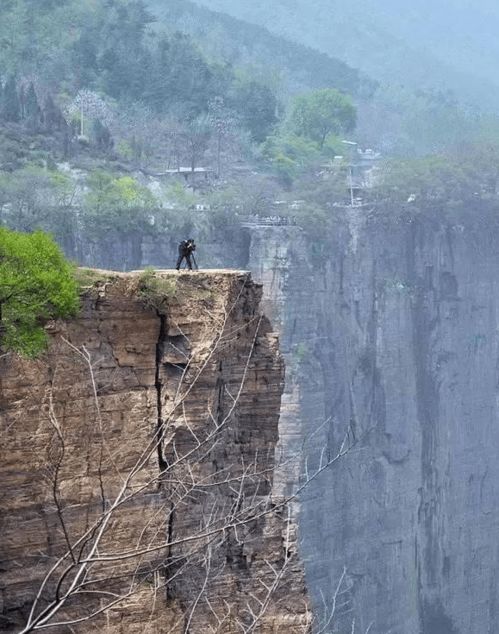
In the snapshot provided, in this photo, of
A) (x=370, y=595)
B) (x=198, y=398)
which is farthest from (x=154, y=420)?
(x=370, y=595)

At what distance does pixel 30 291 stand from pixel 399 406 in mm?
26910

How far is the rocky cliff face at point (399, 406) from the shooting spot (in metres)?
32.0

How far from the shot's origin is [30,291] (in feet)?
28.8

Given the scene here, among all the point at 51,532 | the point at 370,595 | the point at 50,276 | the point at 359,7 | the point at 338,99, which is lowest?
the point at 370,595

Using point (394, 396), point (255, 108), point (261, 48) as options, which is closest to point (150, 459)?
point (394, 396)

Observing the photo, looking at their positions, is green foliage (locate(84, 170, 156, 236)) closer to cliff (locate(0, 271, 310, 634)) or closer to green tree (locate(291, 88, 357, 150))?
green tree (locate(291, 88, 357, 150))

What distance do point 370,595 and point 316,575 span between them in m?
2.39

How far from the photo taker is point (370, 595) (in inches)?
1300

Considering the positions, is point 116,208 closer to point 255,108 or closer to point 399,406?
point 399,406

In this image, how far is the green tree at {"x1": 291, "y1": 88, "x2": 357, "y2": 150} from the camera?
53.1 meters

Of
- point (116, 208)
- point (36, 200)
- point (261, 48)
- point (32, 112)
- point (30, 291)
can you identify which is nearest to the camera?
point (30, 291)

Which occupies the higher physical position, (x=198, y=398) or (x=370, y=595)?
(x=198, y=398)

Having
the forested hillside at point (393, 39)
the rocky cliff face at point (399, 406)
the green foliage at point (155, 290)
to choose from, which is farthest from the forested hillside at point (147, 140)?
the forested hillside at point (393, 39)

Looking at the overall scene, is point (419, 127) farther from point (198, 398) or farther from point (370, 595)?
point (198, 398)
